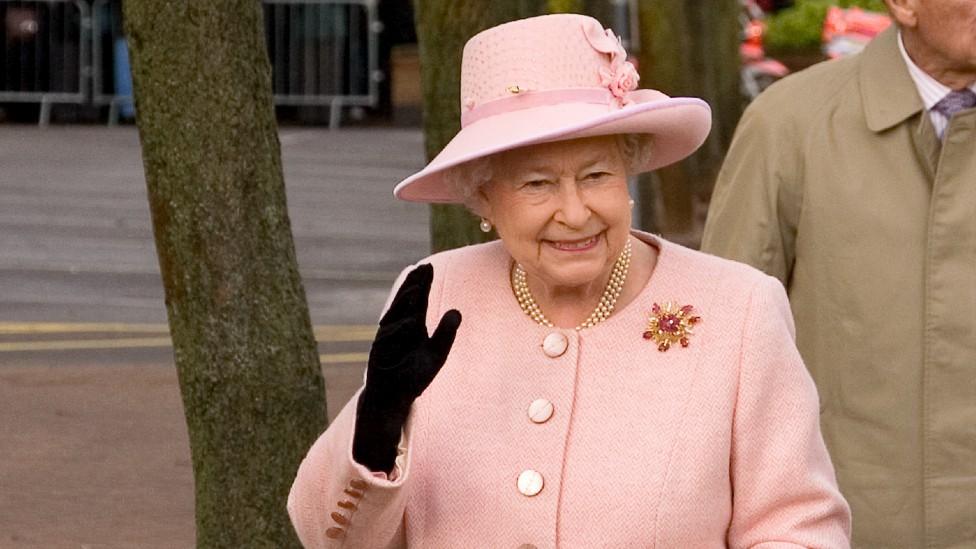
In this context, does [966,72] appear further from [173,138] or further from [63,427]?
[63,427]

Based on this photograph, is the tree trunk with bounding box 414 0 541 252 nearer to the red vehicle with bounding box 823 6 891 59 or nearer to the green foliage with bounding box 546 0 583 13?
the green foliage with bounding box 546 0 583 13

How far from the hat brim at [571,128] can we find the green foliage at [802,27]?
750 inches

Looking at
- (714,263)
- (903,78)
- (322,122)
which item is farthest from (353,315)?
(322,122)

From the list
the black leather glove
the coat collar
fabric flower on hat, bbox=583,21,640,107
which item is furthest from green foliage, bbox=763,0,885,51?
the black leather glove

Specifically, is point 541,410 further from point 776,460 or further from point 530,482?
point 776,460

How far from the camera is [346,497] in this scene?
3.23 meters

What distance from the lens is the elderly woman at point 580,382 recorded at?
3.25 m

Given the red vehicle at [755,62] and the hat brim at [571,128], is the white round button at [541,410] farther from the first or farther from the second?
the red vehicle at [755,62]

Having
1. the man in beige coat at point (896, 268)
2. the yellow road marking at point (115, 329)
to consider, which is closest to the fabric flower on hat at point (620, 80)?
the man in beige coat at point (896, 268)

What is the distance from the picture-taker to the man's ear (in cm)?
444

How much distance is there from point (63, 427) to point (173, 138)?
4.37 m

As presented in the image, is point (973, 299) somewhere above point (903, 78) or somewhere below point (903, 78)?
below

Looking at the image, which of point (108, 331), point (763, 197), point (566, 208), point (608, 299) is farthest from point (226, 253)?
point (108, 331)

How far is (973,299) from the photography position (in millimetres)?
4379
